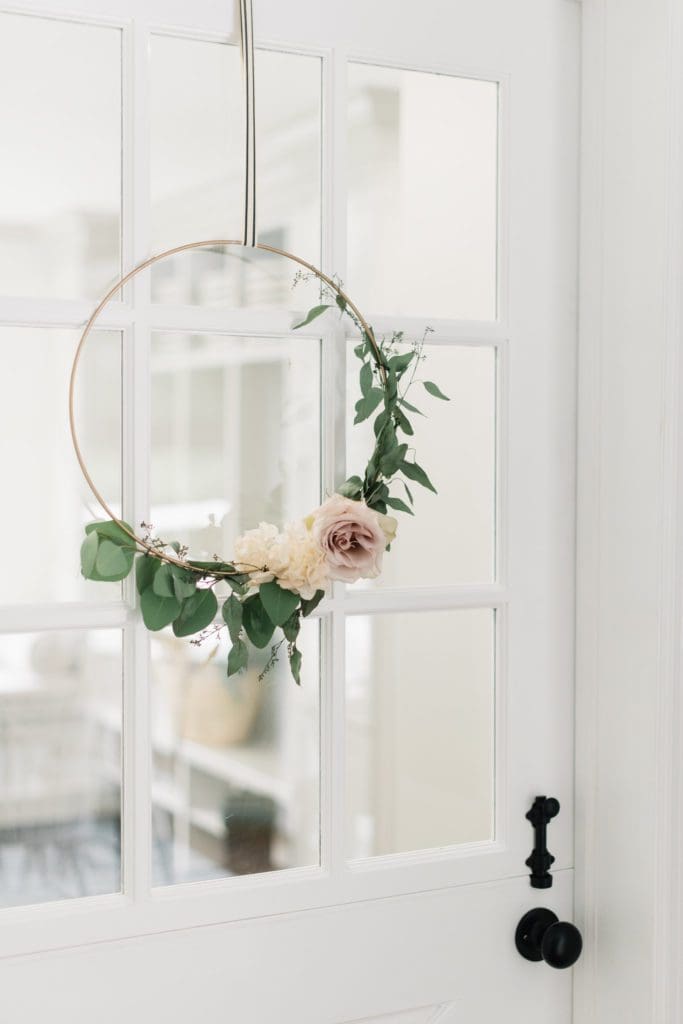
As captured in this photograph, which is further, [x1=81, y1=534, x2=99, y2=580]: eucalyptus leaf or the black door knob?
the black door knob

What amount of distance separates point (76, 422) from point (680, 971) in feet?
2.83

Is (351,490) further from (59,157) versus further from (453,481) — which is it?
(59,157)

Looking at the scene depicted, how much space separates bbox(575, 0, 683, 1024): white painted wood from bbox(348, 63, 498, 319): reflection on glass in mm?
130

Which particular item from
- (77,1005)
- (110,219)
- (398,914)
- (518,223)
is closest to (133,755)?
(77,1005)

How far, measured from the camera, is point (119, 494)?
1016mm

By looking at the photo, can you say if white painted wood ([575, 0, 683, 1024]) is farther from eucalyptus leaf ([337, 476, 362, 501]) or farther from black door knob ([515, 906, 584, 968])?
eucalyptus leaf ([337, 476, 362, 501])

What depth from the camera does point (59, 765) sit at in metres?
1.01

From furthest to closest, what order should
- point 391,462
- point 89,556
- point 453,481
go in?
point 453,481, point 391,462, point 89,556

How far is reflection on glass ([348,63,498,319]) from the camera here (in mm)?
1107

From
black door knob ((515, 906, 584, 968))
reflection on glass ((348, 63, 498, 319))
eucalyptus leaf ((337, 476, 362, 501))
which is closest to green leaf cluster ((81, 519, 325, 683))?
eucalyptus leaf ((337, 476, 362, 501))

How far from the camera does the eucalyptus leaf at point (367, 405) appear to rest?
3.46 ft

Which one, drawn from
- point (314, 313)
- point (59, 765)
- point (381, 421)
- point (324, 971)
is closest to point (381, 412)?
point (381, 421)

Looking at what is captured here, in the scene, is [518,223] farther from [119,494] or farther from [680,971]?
[680,971]

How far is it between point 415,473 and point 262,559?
0.64 ft
